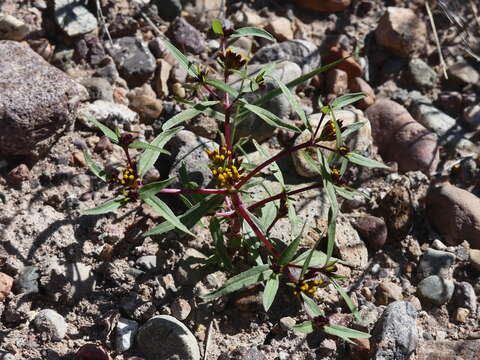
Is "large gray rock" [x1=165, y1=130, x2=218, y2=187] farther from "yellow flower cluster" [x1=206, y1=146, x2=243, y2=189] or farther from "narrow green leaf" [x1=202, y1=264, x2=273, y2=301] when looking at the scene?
"narrow green leaf" [x1=202, y1=264, x2=273, y2=301]

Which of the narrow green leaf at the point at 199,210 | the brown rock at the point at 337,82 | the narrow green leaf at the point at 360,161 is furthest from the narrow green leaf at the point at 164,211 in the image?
the brown rock at the point at 337,82

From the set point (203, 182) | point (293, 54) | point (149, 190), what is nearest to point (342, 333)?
point (149, 190)

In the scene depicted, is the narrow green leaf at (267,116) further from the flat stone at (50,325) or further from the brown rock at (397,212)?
the flat stone at (50,325)

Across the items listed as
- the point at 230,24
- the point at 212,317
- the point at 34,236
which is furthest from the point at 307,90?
the point at 34,236

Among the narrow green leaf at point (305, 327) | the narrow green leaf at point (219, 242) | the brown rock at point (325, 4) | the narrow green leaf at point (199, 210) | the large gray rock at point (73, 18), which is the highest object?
the large gray rock at point (73, 18)

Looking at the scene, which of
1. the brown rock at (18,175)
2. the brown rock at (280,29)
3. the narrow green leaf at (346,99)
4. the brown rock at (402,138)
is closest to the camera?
the narrow green leaf at (346,99)

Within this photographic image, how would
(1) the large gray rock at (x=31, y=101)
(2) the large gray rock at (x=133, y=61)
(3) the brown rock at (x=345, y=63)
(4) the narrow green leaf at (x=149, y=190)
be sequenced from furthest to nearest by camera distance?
(3) the brown rock at (x=345, y=63)
(2) the large gray rock at (x=133, y=61)
(1) the large gray rock at (x=31, y=101)
(4) the narrow green leaf at (x=149, y=190)

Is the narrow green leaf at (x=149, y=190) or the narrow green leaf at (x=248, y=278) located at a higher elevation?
the narrow green leaf at (x=149, y=190)
